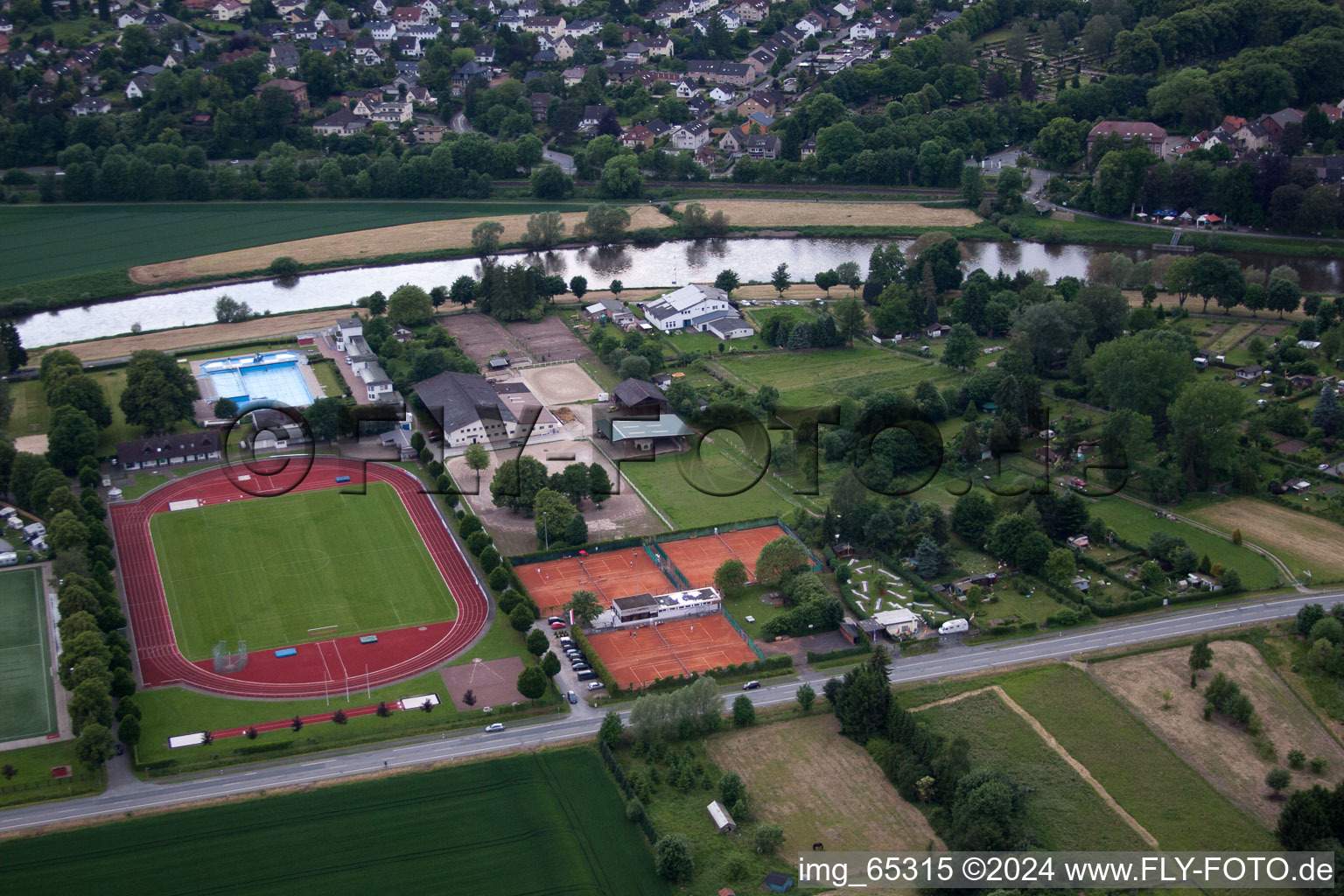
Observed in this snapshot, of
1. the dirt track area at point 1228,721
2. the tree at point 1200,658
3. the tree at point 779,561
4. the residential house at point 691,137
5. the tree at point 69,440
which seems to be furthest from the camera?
the residential house at point 691,137

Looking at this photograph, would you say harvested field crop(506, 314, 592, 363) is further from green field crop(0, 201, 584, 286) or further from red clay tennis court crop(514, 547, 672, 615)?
green field crop(0, 201, 584, 286)

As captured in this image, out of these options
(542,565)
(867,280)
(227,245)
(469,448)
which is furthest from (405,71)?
(542,565)

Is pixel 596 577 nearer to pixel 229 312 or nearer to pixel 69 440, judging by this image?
pixel 69 440

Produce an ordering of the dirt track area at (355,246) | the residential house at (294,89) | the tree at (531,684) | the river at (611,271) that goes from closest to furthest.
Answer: the tree at (531,684) < the river at (611,271) < the dirt track area at (355,246) < the residential house at (294,89)

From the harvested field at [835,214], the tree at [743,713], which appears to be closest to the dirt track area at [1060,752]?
the tree at [743,713]

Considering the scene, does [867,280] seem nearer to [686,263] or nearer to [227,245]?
[686,263]

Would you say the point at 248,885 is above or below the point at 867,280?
below

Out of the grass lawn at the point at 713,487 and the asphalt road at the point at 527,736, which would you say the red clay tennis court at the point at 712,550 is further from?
the asphalt road at the point at 527,736
